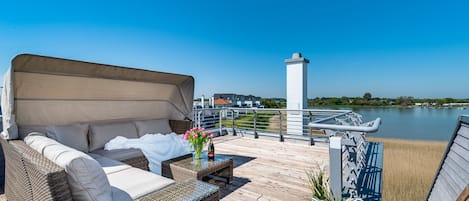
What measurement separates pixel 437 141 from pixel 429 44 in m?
5.98

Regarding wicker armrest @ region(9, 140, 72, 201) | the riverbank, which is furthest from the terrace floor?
wicker armrest @ region(9, 140, 72, 201)

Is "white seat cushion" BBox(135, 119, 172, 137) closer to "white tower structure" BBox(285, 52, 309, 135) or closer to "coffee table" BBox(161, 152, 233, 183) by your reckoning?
"coffee table" BBox(161, 152, 233, 183)

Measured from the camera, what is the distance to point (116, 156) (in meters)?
2.71

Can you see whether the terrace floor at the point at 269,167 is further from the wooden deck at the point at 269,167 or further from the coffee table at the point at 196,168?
the coffee table at the point at 196,168

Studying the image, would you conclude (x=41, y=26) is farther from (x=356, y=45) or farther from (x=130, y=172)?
(x=356, y=45)

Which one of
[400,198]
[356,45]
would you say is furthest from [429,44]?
[400,198]

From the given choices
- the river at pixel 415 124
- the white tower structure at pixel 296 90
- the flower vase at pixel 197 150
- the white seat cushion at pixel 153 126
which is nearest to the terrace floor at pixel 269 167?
the flower vase at pixel 197 150

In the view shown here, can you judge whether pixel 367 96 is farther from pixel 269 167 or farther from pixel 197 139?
pixel 197 139

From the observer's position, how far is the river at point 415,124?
22.3ft

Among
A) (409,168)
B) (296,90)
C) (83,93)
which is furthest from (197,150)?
(409,168)

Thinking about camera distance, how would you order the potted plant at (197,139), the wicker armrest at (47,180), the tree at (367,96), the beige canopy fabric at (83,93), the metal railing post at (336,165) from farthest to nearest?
the tree at (367,96), the potted plant at (197,139), the beige canopy fabric at (83,93), the metal railing post at (336,165), the wicker armrest at (47,180)

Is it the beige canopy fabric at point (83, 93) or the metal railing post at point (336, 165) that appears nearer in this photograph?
the metal railing post at point (336, 165)

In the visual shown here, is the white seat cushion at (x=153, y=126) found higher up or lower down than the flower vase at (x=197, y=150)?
higher up

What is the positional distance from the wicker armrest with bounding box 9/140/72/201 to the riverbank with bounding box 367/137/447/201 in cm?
341
